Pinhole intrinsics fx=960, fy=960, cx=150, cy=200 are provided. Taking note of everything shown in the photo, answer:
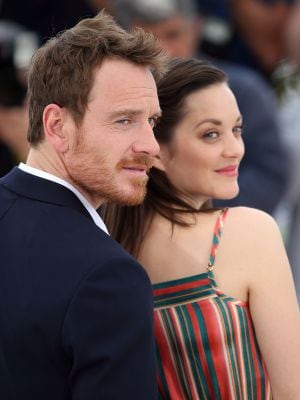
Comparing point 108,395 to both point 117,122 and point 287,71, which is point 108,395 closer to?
point 117,122

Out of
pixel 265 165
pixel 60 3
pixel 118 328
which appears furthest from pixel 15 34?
pixel 118 328

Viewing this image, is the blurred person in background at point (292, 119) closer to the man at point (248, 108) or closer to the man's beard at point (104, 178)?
the man at point (248, 108)

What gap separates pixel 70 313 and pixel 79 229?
0.20 metres

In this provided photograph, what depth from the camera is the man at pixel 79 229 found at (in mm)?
2021

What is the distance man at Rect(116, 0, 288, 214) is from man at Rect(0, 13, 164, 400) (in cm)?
215

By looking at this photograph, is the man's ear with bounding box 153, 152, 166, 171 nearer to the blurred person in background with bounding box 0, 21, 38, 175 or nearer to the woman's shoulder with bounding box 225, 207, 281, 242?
the woman's shoulder with bounding box 225, 207, 281, 242

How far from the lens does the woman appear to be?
244 centimetres

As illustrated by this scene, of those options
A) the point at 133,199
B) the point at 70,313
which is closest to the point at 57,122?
the point at 133,199

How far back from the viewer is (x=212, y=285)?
8.07ft

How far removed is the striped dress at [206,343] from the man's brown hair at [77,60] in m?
0.55

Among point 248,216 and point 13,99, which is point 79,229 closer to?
point 248,216

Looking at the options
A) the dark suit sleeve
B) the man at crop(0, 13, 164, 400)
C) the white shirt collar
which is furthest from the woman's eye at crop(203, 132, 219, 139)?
the dark suit sleeve

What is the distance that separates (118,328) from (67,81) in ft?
1.84

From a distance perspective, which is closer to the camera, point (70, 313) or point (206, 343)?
point (70, 313)
